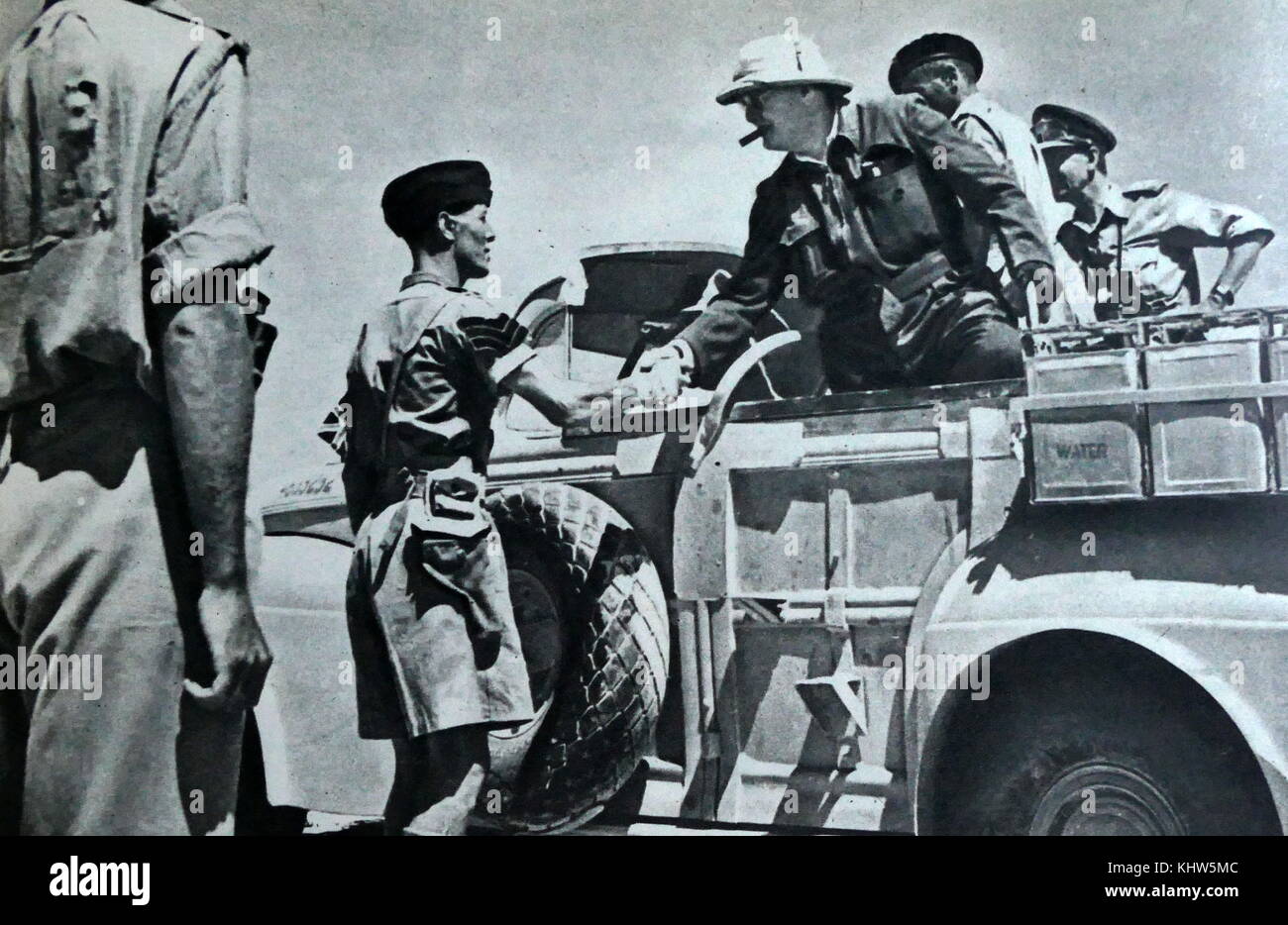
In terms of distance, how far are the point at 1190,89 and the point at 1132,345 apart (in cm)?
70

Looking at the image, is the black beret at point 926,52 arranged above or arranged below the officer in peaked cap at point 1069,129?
above

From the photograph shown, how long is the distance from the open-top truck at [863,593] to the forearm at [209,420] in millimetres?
192

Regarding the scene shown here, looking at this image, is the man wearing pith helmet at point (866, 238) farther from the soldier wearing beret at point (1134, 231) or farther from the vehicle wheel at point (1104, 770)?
the vehicle wheel at point (1104, 770)

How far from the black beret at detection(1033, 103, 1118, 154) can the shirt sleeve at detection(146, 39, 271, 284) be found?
2.19 m

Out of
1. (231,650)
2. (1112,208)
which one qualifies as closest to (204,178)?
(231,650)

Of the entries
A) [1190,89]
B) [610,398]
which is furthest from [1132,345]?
[610,398]

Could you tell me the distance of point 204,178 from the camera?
412cm

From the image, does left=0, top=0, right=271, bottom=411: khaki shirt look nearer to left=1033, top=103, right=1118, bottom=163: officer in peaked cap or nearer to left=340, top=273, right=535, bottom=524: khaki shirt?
left=340, top=273, right=535, bottom=524: khaki shirt

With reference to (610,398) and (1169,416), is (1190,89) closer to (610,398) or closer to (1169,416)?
(1169,416)

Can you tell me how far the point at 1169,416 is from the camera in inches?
135

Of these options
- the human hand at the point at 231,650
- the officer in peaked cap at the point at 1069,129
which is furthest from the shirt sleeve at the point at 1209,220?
the human hand at the point at 231,650

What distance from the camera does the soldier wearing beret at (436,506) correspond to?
3977mm

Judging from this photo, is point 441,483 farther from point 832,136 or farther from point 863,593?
point 832,136

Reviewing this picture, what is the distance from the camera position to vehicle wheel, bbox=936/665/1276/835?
3.35 m
